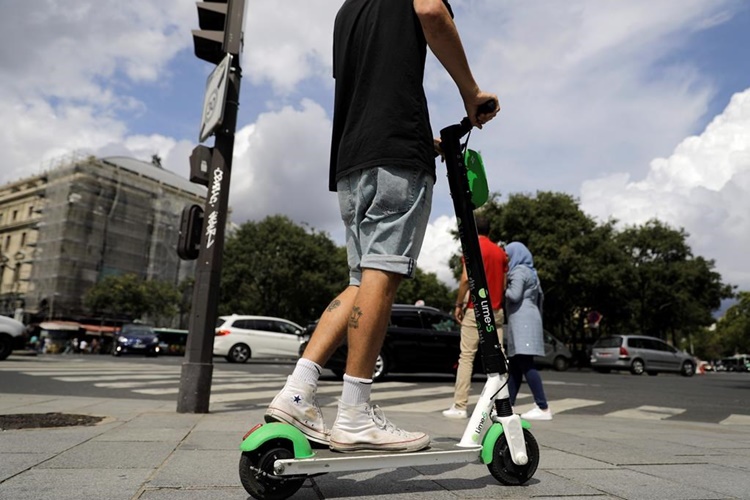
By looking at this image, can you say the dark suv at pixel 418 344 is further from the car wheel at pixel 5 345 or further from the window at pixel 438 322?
the car wheel at pixel 5 345

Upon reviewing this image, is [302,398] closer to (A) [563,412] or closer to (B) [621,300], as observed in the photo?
(A) [563,412]

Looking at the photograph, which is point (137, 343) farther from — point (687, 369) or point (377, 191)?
point (377, 191)

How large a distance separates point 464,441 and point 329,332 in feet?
2.27

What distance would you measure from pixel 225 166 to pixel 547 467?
4.06m

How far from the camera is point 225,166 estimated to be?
5508 millimetres

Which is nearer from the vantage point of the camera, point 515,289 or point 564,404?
point 515,289

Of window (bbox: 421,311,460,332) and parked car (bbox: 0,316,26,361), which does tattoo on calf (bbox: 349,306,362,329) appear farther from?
parked car (bbox: 0,316,26,361)

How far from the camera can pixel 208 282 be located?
529 cm

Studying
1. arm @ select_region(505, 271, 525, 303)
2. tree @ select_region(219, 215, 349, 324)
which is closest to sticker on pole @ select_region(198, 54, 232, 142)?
arm @ select_region(505, 271, 525, 303)

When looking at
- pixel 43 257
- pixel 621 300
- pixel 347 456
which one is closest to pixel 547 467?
pixel 347 456

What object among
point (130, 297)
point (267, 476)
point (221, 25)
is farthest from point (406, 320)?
point (130, 297)

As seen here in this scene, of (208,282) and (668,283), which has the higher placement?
(668,283)

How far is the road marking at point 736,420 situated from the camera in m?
6.14

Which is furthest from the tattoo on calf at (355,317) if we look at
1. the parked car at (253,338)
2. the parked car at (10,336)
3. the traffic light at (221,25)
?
the parked car at (253,338)
